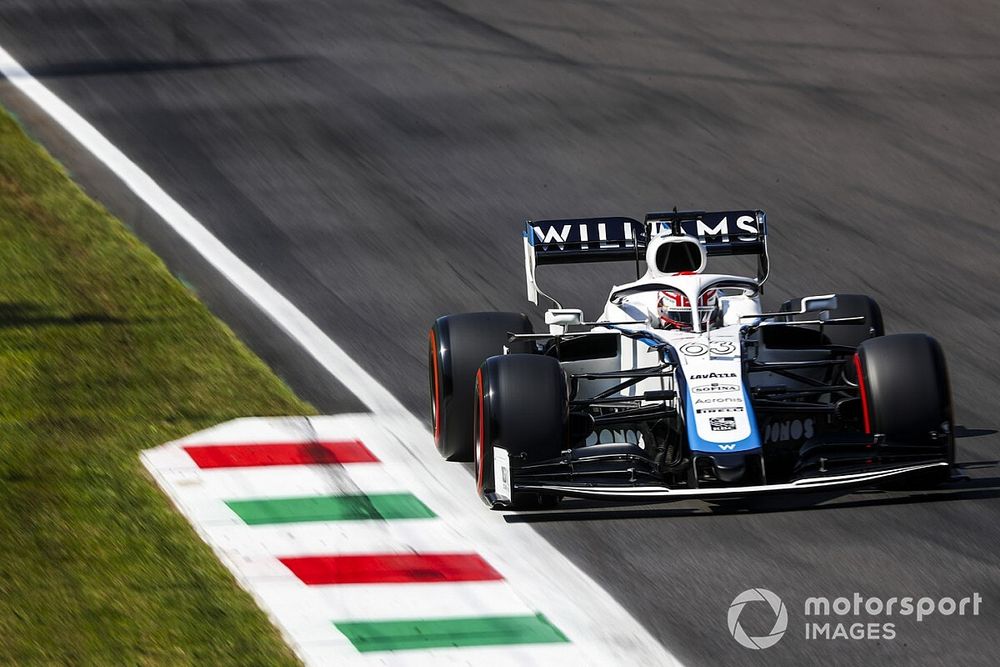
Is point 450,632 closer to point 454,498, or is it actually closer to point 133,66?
point 454,498

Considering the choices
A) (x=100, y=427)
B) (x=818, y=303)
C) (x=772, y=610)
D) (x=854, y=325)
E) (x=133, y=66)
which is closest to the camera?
(x=772, y=610)

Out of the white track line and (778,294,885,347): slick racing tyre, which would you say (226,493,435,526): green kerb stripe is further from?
(778,294,885,347): slick racing tyre

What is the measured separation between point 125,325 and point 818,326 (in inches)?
201

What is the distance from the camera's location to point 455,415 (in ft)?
32.0

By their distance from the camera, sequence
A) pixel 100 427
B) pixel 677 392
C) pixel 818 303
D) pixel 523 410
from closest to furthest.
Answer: pixel 523 410, pixel 677 392, pixel 818 303, pixel 100 427

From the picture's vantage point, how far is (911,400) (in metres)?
8.75

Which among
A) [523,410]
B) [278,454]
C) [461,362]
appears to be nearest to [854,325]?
[461,362]

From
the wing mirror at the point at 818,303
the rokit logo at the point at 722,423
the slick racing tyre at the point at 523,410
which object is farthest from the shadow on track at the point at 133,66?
the rokit logo at the point at 722,423

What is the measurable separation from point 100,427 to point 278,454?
3.86 feet

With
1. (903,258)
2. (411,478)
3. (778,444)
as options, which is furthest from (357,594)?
(903,258)

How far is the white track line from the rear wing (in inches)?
51.6

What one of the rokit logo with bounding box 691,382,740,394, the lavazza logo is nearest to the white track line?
the lavazza logo

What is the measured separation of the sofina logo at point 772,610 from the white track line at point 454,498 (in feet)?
1.26

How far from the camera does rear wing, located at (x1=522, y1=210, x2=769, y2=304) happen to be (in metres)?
10.5
